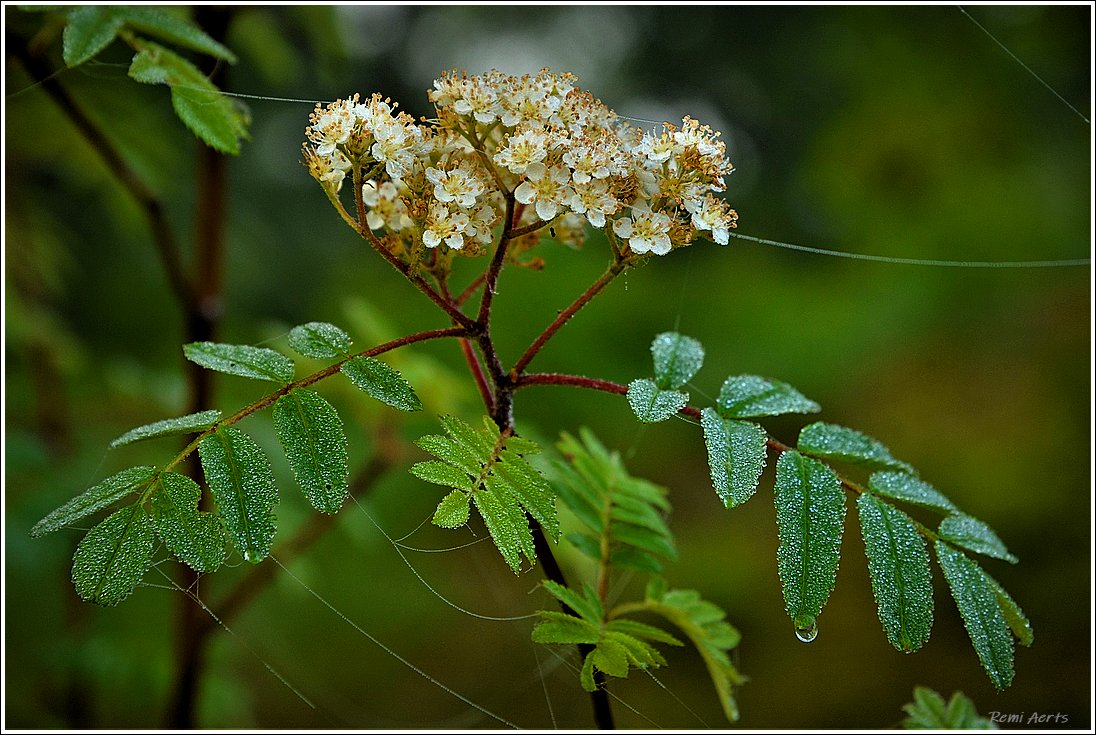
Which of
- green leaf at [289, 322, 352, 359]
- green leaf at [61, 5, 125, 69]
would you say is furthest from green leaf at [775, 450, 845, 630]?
green leaf at [61, 5, 125, 69]

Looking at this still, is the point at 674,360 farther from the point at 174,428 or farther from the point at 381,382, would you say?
the point at 174,428

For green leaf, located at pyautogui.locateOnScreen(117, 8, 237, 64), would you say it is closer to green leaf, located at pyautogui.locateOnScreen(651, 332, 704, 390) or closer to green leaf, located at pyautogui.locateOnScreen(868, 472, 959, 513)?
green leaf, located at pyautogui.locateOnScreen(651, 332, 704, 390)

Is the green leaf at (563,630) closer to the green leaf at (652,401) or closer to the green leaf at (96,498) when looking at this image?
A: the green leaf at (652,401)

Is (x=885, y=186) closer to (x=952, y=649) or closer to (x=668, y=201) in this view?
(x=952, y=649)

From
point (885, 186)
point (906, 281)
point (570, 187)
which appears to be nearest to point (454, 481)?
point (570, 187)

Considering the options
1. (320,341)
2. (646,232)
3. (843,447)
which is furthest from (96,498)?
(843,447)

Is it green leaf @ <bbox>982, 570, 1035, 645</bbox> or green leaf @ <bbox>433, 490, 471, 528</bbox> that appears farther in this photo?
green leaf @ <bbox>982, 570, 1035, 645</bbox>
